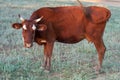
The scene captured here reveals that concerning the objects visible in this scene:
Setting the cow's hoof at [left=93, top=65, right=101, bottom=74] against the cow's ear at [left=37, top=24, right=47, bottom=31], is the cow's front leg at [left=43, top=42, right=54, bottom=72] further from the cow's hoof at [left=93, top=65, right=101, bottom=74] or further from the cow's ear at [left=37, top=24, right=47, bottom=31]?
the cow's hoof at [left=93, top=65, right=101, bottom=74]

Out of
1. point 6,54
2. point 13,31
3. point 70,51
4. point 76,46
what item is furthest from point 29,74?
point 13,31

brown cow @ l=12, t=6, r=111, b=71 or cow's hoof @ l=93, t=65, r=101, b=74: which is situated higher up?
brown cow @ l=12, t=6, r=111, b=71

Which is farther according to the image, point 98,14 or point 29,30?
point 98,14

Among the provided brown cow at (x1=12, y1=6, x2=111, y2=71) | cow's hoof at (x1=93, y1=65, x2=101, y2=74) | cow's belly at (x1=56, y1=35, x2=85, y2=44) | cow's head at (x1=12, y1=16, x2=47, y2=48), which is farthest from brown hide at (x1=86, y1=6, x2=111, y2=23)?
cow's head at (x1=12, y1=16, x2=47, y2=48)

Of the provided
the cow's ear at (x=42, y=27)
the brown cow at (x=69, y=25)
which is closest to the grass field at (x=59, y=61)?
the brown cow at (x=69, y=25)

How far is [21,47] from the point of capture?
11758mm

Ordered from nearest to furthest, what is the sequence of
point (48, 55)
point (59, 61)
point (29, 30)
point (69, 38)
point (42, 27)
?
point (29, 30) → point (42, 27) → point (48, 55) → point (69, 38) → point (59, 61)

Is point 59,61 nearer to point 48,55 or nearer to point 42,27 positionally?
point 48,55

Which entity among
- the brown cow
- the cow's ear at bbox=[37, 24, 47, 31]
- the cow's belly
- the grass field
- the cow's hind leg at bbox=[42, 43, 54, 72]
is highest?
the cow's ear at bbox=[37, 24, 47, 31]

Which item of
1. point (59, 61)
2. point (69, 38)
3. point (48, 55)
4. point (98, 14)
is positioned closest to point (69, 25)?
point (69, 38)

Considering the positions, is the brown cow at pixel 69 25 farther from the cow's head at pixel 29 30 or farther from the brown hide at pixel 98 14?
the cow's head at pixel 29 30

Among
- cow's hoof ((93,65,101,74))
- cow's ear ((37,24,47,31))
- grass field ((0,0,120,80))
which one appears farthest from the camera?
cow's hoof ((93,65,101,74))

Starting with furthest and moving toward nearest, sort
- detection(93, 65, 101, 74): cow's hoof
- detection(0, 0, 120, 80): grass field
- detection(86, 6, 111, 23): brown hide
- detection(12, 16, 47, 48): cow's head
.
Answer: detection(86, 6, 111, 23): brown hide < detection(93, 65, 101, 74): cow's hoof < detection(0, 0, 120, 80): grass field < detection(12, 16, 47, 48): cow's head

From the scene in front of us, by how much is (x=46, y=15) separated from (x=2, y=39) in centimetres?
415
